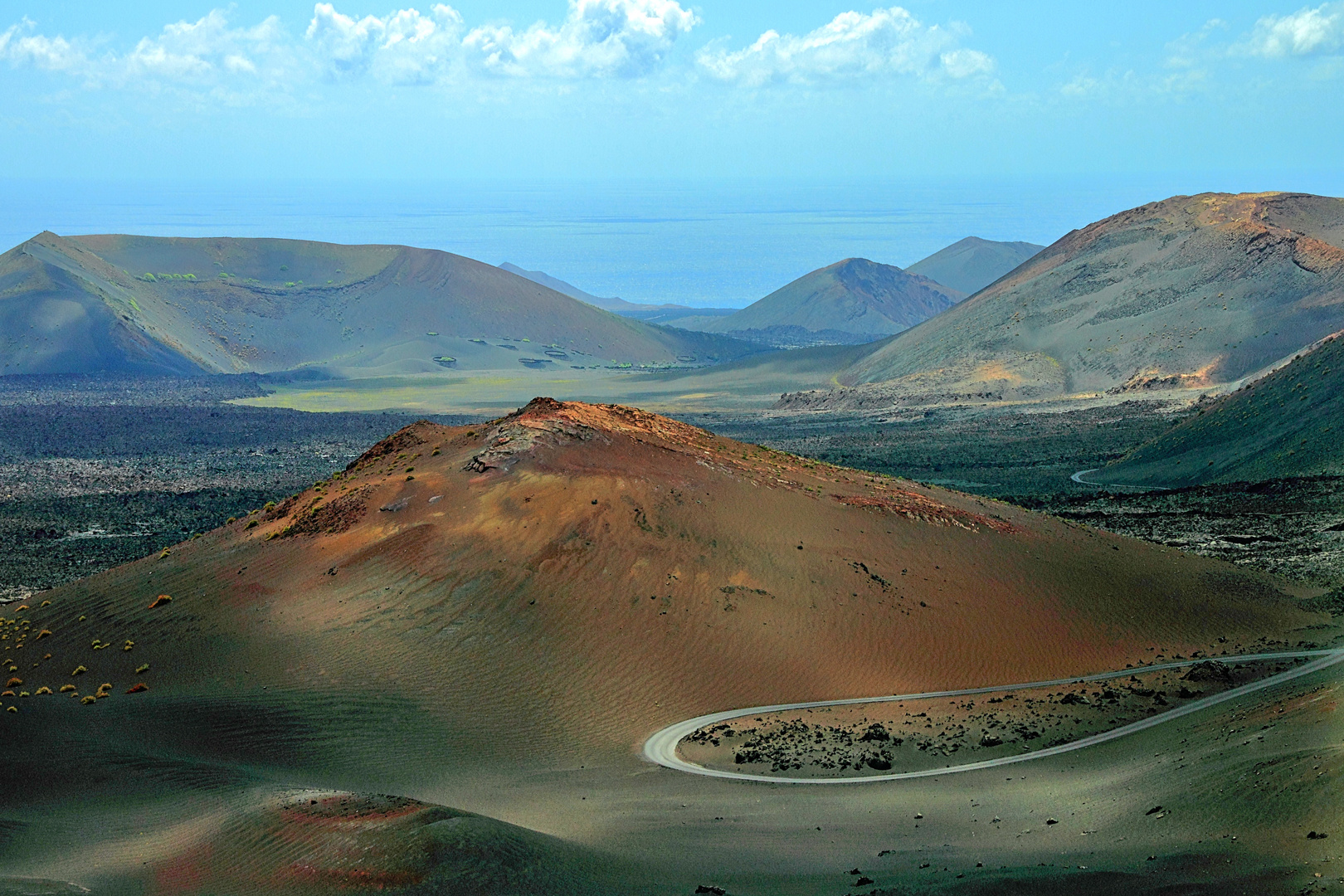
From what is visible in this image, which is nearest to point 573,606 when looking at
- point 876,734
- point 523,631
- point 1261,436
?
point 523,631

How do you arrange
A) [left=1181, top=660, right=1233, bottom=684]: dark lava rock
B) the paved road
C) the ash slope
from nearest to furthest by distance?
the ash slope < [left=1181, top=660, right=1233, bottom=684]: dark lava rock < the paved road

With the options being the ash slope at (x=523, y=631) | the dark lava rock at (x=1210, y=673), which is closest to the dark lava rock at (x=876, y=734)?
the ash slope at (x=523, y=631)

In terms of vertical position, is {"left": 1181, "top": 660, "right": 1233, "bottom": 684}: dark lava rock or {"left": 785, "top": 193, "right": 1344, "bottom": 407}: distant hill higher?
{"left": 785, "top": 193, "right": 1344, "bottom": 407}: distant hill

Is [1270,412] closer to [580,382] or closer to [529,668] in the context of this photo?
[529,668]

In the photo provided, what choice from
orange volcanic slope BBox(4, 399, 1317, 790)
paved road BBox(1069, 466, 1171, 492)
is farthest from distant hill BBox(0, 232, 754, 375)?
orange volcanic slope BBox(4, 399, 1317, 790)

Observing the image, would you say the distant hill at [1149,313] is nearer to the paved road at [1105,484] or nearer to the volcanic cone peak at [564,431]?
the paved road at [1105,484]

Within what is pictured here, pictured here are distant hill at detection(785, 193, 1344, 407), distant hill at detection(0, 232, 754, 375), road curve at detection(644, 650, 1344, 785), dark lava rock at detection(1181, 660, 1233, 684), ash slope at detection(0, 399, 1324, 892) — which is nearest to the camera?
ash slope at detection(0, 399, 1324, 892)

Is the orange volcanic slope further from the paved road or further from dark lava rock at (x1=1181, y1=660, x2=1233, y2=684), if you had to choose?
the paved road
